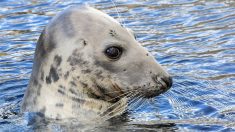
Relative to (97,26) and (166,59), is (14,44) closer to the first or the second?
(166,59)

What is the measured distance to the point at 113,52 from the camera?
8.38 m

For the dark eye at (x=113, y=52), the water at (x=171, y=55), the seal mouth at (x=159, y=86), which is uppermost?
the dark eye at (x=113, y=52)

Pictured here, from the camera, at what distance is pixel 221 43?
1236 centimetres

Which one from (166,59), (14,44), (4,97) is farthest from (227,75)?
(14,44)

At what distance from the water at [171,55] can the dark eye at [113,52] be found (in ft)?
2.60

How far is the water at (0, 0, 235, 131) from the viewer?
877 cm

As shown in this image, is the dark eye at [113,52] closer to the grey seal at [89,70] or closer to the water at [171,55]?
the grey seal at [89,70]

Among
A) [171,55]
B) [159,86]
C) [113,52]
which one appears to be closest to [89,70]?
[113,52]

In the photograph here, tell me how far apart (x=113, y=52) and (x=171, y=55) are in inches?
149

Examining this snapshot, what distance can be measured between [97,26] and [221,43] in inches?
169

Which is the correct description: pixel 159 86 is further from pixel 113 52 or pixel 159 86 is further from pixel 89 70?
pixel 89 70

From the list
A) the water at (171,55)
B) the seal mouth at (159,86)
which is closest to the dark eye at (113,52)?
the seal mouth at (159,86)

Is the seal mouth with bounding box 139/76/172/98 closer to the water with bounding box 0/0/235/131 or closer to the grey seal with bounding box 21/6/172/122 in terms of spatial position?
the grey seal with bounding box 21/6/172/122

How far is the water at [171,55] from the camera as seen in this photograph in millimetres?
8773
